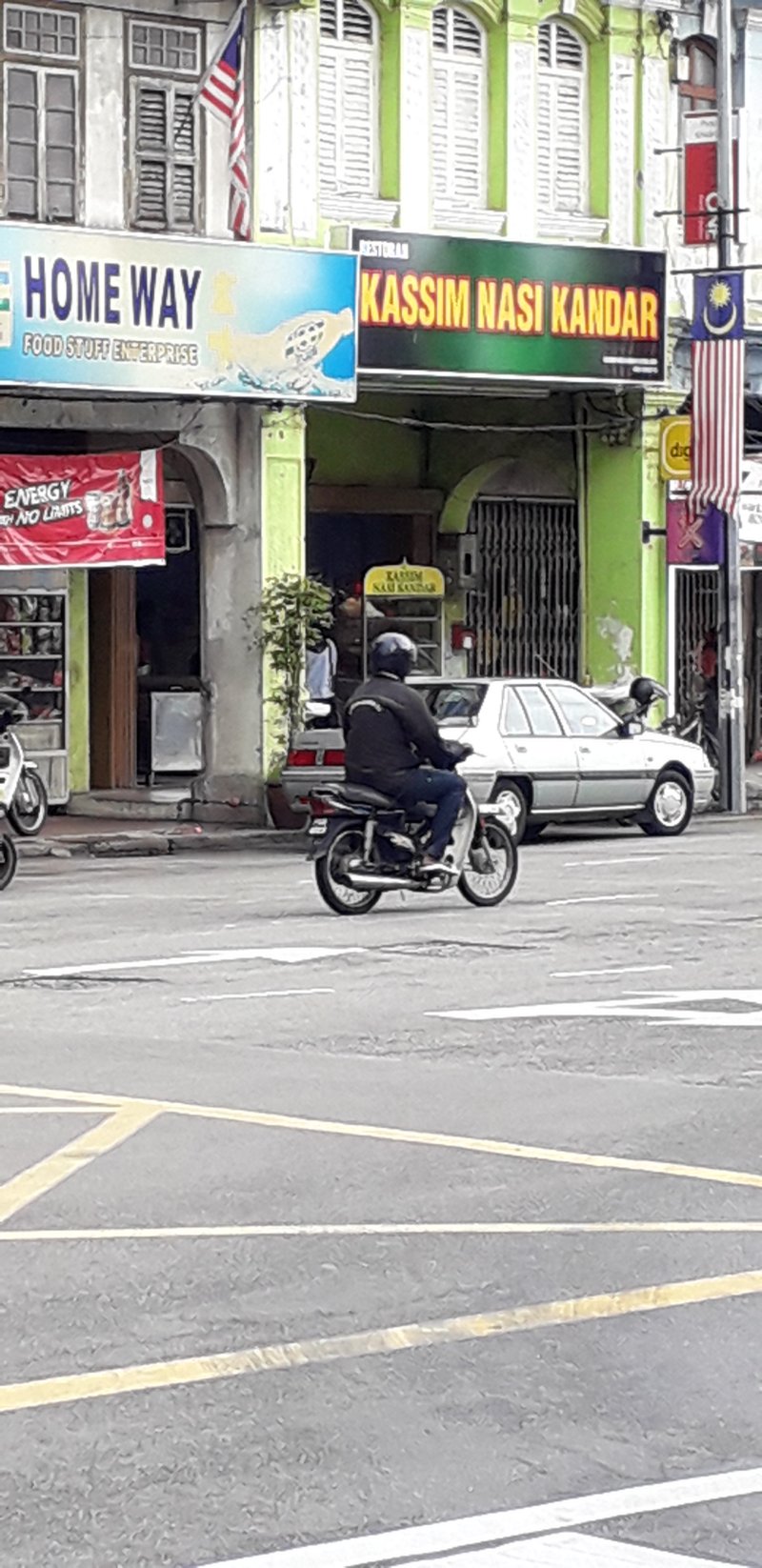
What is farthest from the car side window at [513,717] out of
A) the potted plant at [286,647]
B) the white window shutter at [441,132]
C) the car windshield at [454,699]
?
the white window shutter at [441,132]

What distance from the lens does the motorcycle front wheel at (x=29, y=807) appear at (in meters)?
24.0

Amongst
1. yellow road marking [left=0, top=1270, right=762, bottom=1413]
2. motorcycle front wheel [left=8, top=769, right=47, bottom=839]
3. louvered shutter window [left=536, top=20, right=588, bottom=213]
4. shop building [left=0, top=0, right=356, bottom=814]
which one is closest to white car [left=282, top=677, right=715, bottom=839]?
motorcycle front wheel [left=8, top=769, right=47, bottom=839]

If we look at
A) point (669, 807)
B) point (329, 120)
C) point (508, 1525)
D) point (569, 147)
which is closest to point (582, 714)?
point (669, 807)

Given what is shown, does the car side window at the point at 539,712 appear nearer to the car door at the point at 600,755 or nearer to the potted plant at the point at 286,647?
the car door at the point at 600,755

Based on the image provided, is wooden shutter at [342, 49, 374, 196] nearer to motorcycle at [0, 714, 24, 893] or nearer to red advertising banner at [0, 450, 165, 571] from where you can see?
red advertising banner at [0, 450, 165, 571]

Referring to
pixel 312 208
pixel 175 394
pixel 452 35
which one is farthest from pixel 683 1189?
pixel 452 35

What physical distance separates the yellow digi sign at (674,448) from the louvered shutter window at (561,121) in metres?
2.38

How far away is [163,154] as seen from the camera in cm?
2567

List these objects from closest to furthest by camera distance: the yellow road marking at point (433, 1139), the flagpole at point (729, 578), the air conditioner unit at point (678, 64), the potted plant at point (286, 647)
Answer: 1. the yellow road marking at point (433, 1139)
2. the potted plant at point (286, 647)
3. the flagpole at point (729, 578)
4. the air conditioner unit at point (678, 64)

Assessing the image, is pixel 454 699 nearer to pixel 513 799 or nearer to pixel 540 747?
pixel 540 747

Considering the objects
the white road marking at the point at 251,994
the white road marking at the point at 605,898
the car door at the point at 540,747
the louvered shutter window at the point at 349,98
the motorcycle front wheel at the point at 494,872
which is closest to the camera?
the white road marking at the point at 251,994

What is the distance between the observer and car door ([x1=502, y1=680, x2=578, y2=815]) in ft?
77.9

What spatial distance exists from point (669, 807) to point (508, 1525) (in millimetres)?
20274

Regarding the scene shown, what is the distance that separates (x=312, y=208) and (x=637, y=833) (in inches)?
259
